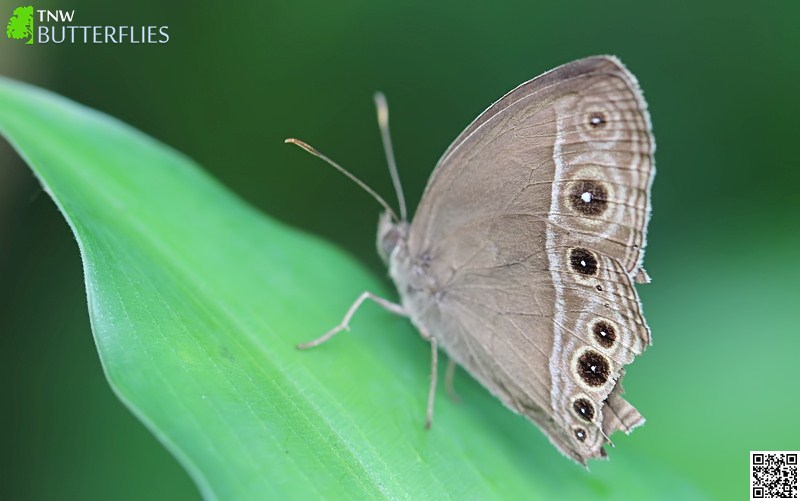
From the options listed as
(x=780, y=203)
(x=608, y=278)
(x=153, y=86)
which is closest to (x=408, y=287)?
(x=608, y=278)

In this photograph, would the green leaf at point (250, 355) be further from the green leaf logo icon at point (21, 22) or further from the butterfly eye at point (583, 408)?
A: the green leaf logo icon at point (21, 22)

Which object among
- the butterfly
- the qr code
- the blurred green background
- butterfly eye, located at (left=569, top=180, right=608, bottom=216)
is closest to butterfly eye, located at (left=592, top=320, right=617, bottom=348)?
the butterfly

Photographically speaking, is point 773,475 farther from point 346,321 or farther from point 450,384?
point 346,321

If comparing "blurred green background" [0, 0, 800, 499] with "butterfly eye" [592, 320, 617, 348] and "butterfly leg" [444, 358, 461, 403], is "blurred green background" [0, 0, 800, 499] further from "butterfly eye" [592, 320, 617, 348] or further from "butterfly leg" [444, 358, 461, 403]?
"butterfly eye" [592, 320, 617, 348]

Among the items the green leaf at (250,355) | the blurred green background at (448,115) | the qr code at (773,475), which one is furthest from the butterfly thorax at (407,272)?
the qr code at (773,475)

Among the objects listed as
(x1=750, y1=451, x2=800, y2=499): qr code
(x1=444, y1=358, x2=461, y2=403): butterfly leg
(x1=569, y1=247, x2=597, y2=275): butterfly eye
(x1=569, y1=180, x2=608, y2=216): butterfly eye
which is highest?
(x1=569, y1=180, x2=608, y2=216): butterfly eye

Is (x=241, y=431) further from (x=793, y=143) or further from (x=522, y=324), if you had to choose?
(x=793, y=143)
